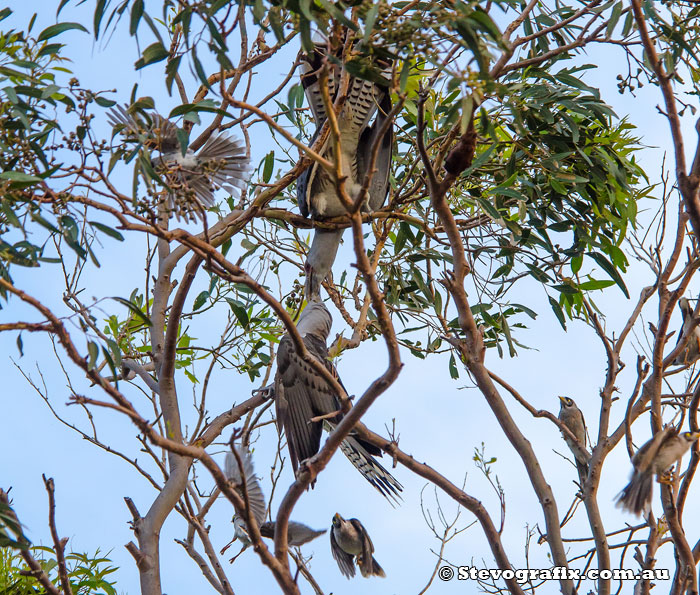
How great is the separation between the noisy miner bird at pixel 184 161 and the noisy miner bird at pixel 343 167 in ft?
1.41

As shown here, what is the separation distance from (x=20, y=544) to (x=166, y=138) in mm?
1395

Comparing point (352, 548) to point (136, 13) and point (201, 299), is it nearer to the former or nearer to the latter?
point (201, 299)

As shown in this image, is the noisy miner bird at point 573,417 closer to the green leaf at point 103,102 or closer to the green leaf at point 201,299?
the green leaf at point 201,299

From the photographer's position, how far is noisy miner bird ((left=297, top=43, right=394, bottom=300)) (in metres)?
3.43

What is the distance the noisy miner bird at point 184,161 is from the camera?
1868 mm

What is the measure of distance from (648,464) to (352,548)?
247cm

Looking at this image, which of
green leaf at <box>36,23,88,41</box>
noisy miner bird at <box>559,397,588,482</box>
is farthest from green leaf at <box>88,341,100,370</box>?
noisy miner bird at <box>559,397,588,482</box>

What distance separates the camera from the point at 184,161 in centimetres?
248

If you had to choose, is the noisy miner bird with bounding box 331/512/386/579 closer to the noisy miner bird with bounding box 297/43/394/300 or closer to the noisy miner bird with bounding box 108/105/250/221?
the noisy miner bird with bounding box 297/43/394/300

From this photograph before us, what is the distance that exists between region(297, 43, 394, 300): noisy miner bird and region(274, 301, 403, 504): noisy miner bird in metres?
0.29

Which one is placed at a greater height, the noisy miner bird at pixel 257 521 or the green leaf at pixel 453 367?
the green leaf at pixel 453 367

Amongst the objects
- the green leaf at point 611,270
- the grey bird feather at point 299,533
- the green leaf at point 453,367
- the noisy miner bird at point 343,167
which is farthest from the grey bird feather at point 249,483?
the green leaf at point 611,270

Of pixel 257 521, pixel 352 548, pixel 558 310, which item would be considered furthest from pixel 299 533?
pixel 558 310

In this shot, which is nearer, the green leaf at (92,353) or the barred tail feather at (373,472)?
the green leaf at (92,353)
